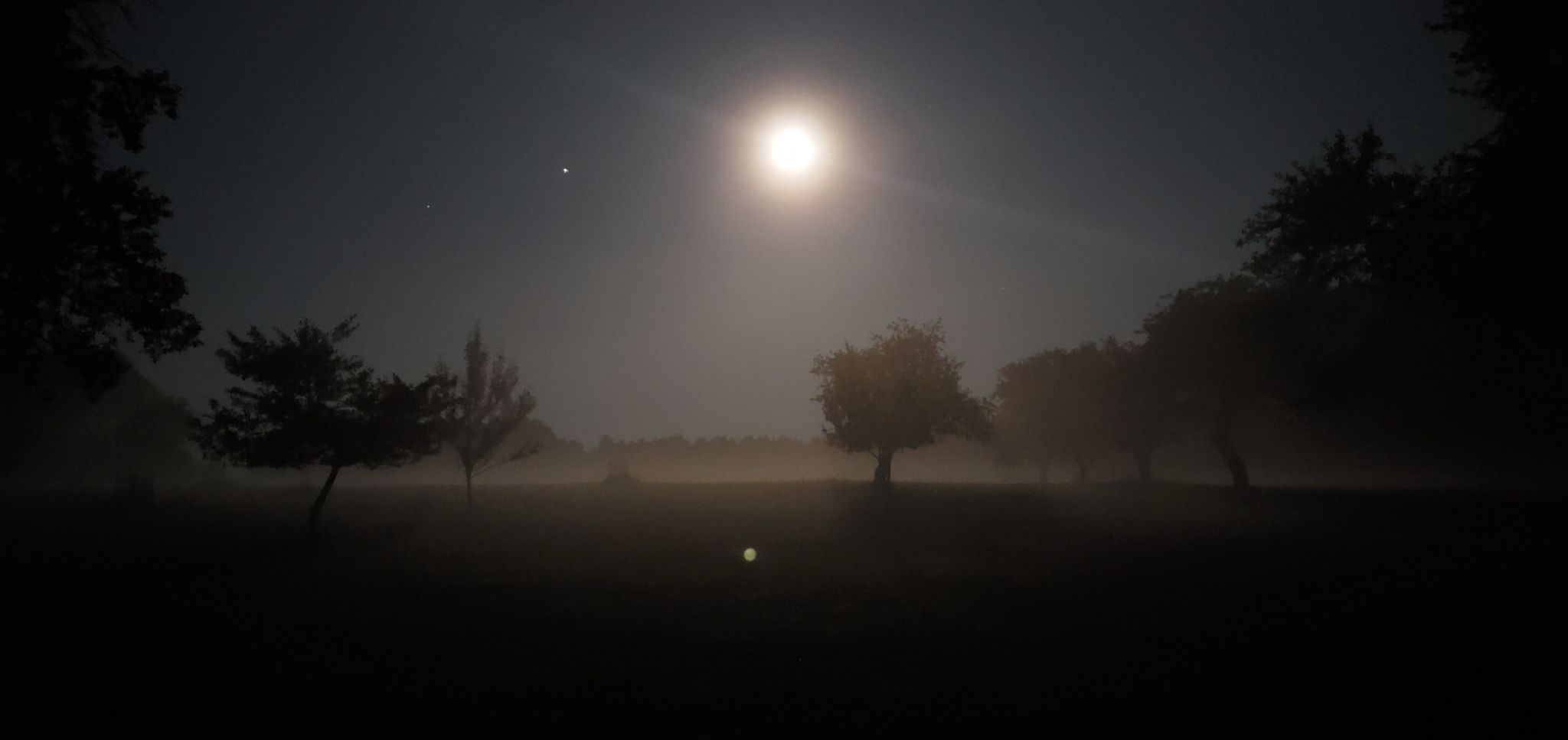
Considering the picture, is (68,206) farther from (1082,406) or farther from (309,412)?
(1082,406)

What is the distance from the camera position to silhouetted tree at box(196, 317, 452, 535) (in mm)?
23172

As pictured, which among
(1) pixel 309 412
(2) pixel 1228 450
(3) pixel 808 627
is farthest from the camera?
(2) pixel 1228 450

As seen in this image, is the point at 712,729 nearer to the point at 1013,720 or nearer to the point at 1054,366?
the point at 1013,720

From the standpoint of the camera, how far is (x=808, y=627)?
1152cm

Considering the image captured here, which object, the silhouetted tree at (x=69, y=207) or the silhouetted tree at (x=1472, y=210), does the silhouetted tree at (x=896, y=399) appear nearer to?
the silhouetted tree at (x=1472, y=210)

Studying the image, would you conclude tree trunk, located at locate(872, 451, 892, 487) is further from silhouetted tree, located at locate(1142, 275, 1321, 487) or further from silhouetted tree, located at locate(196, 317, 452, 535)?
silhouetted tree, located at locate(196, 317, 452, 535)

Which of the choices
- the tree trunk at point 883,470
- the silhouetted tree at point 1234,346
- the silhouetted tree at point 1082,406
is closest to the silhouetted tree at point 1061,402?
the silhouetted tree at point 1082,406

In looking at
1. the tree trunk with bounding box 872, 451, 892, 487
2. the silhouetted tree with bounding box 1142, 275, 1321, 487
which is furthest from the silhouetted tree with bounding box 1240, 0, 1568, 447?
the tree trunk with bounding box 872, 451, 892, 487

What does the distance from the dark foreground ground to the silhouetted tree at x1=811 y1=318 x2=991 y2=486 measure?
16825mm

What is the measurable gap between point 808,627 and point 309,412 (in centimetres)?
2175

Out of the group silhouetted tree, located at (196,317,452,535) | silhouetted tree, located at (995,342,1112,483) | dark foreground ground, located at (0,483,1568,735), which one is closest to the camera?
dark foreground ground, located at (0,483,1568,735)

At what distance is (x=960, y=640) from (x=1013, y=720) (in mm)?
3206

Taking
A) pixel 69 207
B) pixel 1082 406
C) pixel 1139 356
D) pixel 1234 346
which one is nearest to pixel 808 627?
pixel 69 207

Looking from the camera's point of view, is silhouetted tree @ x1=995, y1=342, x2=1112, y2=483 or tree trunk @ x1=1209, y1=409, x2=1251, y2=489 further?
silhouetted tree @ x1=995, y1=342, x2=1112, y2=483
